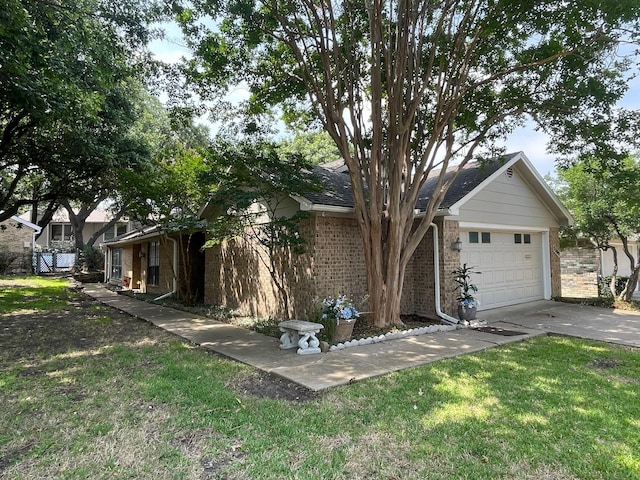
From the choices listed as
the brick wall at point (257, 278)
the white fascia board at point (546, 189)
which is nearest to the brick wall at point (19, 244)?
the brick wall at point (257, 278)

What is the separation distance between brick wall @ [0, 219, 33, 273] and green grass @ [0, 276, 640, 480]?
27.3m

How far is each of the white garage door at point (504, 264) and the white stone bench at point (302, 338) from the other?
17.2ft

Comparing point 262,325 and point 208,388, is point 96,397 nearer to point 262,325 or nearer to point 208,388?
point 208,388

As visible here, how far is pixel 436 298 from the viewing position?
9125 mm

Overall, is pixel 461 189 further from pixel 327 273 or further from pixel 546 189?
pixel 327 273

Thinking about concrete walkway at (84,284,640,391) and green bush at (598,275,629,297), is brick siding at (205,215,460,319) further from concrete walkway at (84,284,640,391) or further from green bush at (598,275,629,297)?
green bush at (598,275,629,297)

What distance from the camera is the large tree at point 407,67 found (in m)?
7.37

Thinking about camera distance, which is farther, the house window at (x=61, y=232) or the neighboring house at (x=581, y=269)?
the house window at (x=61, y=232)

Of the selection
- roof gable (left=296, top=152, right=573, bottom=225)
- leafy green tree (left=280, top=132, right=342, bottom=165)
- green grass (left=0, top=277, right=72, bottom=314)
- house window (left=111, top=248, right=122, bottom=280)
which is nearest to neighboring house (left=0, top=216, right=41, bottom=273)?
house window (left=111, top=248, right=122, bottom=280)

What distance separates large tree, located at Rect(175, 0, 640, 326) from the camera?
7367mm

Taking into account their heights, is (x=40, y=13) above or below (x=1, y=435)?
above

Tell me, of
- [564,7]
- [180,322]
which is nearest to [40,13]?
[180,322]

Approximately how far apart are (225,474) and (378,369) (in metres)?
2.97

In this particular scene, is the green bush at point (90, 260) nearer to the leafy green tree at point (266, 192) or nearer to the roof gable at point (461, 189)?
the roof gable at point (461, 189)
